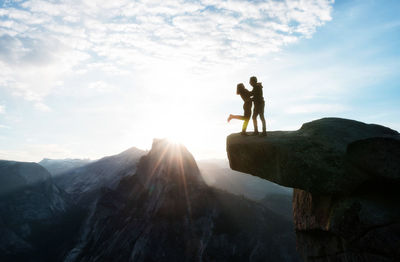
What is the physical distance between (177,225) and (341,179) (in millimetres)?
42257

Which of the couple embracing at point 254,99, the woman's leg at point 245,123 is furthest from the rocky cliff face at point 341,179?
the couple embracing at point 254,99

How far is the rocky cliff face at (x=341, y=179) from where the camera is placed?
8258 millimetres

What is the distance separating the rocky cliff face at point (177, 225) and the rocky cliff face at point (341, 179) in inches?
1409

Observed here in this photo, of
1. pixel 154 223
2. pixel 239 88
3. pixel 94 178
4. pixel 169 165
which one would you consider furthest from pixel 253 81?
pixel 94 178

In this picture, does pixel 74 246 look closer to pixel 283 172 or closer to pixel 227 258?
pixel 227 258

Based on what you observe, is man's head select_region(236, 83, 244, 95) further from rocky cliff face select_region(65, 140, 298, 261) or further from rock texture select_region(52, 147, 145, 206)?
rock texture select_region(52, 147, 145, 206)

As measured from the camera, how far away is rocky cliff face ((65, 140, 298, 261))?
4272 centimetres

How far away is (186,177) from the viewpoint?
54156 mm

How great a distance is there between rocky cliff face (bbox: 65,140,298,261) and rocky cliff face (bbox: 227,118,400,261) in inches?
1409

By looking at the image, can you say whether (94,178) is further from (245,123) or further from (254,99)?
(254,99)

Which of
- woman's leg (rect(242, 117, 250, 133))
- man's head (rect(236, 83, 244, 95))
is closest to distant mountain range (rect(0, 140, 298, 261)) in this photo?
woman's leg (rect(242, 117, 250, 133))

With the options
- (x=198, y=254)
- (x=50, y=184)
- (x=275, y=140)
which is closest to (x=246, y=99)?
(x=275, y=140)

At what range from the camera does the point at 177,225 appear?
45.9 meters

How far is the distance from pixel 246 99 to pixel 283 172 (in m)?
4.30
